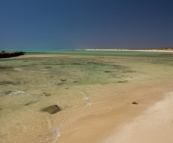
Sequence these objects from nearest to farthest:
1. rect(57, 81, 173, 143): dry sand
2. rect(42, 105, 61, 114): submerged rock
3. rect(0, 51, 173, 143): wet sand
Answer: rect(57, 81, 173, 143): dry sand < rect(0, 51, 173, 143): wet sand < rect(42, 105, 61, 114): submerged rock

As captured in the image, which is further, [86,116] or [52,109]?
[52,109]

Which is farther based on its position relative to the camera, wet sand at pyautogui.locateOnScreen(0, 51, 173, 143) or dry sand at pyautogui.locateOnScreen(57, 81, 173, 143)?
wet sand at pyautogui.locateOnScreen(0, 51, 173, 143)

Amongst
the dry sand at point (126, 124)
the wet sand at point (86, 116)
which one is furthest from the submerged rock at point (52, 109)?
the dry sand at point (126, 124)

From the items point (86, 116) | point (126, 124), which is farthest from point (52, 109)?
point (126, 124)

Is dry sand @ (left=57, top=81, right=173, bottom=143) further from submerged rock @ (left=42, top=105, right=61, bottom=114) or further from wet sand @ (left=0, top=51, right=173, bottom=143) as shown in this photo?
submerged rock @ (left=42, top=105, right=61, bottom=114)

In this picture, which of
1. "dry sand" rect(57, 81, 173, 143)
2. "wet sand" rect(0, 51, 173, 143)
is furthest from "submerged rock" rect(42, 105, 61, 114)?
"dry sand" rect(57, 81, 173, 143)

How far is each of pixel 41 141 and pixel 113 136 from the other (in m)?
1.54

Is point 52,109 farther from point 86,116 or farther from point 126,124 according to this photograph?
point 126,124

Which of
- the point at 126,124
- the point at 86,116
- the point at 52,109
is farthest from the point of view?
the point at 52,109

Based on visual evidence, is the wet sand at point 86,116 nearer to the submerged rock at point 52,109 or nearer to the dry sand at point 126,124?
the dry sand at point 126,124

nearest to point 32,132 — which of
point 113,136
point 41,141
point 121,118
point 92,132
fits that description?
point 41,141

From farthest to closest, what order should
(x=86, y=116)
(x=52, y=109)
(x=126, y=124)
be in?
(x=52, y=109)
(x=86, y=116)
(x=126, y=124)

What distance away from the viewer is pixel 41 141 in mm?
3801

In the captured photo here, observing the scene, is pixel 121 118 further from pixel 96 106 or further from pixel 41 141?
pixel 41 141
